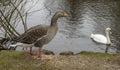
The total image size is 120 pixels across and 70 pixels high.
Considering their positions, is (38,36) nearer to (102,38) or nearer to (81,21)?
(102,38)

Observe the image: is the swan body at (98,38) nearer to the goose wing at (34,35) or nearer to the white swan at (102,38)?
the white swan at (102,38)

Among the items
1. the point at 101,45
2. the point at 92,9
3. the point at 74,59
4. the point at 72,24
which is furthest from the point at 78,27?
the point at 74,59

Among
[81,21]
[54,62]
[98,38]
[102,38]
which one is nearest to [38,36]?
[54,62]

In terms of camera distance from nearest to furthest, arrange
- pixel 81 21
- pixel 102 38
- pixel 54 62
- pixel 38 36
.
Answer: pixel 38 36
pixel 54 62
pixel 102 38
pixel 81 21

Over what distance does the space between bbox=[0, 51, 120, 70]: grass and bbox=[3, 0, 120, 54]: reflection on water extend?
8.96m

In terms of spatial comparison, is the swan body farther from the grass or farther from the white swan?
the grass

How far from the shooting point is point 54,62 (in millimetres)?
11188

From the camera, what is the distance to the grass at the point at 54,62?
10.6 m

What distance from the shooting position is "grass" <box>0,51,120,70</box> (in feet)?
34.8

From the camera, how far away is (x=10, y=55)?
38.8 feet

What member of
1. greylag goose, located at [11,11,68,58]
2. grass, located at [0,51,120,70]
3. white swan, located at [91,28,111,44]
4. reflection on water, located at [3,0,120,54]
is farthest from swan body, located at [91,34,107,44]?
greylag goose, located at [11,11,68,58]

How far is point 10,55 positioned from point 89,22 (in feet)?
60.3

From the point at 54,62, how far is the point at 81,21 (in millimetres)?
18821

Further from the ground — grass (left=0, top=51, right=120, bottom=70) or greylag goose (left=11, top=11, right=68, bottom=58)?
greylag goose (left=11, top=11, right=68, bottom=58)
